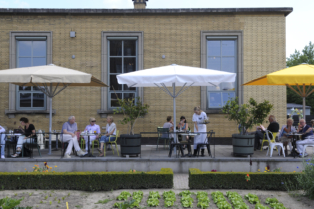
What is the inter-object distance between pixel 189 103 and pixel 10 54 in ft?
26.0

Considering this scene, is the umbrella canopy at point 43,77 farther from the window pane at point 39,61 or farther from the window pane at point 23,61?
the window pane at point 23,61

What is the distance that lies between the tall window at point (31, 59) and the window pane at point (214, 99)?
7222mm

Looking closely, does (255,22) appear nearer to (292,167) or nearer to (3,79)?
(292,167)

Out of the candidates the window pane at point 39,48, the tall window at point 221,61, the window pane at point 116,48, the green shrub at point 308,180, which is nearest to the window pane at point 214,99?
the tall window at point 221,61

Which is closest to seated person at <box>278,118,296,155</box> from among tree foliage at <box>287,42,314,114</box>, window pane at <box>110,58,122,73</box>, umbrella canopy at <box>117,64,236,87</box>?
umbrella canopy at <box>117,64,236,87</box>

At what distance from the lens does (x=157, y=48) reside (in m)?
13.5

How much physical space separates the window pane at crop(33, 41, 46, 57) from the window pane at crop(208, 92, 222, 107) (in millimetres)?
7503

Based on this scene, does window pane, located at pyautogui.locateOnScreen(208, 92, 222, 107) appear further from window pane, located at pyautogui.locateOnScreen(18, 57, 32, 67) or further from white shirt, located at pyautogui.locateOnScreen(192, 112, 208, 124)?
window pane, located at pyautogui.locateOnScreen(18, 57, 32, 67)

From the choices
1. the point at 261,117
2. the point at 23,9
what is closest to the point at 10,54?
the point at 23,9

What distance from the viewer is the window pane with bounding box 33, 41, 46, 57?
1371 centimetres

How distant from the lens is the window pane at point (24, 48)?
1371 centimetres

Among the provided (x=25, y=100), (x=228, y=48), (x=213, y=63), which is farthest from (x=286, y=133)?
(x=25, y=100)

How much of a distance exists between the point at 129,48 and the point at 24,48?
4582 mm

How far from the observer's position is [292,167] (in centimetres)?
862
